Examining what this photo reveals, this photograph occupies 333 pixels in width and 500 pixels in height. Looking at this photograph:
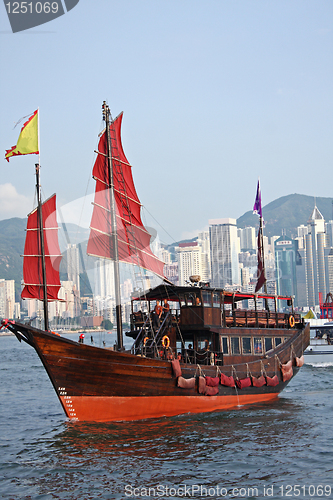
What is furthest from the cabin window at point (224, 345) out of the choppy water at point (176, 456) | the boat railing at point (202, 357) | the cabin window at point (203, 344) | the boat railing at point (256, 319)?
the choppy water at point (176, 456)

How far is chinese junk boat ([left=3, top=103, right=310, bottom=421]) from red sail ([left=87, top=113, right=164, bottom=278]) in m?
0.04

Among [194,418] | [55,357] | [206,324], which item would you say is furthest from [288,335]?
[55,357]

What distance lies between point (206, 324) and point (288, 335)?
6474mm

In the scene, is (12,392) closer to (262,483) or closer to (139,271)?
(139,271)

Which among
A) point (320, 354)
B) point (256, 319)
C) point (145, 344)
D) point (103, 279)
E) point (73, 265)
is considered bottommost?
point (320, 354)

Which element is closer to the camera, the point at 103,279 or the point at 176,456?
the point at 176,456

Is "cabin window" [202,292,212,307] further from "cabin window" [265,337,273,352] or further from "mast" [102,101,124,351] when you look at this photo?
"cabin window" [265,337,273,352]

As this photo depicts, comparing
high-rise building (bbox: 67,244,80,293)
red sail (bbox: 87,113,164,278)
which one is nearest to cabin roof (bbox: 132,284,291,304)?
red sail (bbox: 87,113,164,278)

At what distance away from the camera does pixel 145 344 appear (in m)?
21.1

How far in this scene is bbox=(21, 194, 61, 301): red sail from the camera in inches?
833

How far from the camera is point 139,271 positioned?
23.2 meters

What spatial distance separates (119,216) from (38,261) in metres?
4.00

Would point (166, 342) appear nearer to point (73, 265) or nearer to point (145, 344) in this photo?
point (145, 344)

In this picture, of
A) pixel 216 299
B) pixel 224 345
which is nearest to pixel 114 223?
pixel 216 299
